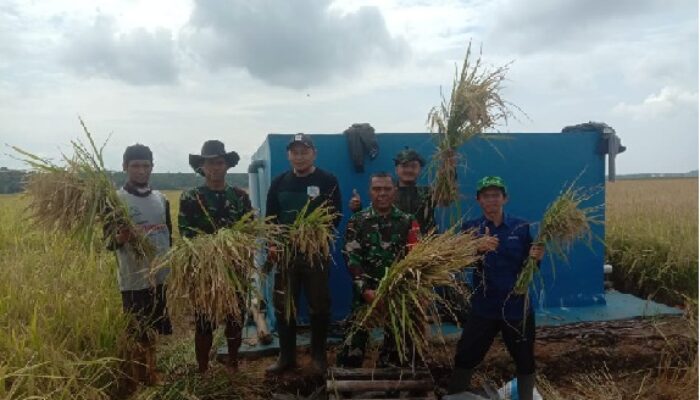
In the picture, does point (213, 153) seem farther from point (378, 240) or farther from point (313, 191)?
point (378, 240)

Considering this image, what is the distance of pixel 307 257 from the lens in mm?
3949

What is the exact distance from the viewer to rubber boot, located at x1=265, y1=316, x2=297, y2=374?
430 centimetres

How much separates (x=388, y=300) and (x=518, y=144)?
10.1 ft

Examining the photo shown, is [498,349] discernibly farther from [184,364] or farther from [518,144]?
[184,364]

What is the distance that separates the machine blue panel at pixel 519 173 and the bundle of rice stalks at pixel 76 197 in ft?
6.36

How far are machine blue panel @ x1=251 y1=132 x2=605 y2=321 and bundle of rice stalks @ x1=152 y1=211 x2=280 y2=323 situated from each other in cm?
198

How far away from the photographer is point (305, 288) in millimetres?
4191

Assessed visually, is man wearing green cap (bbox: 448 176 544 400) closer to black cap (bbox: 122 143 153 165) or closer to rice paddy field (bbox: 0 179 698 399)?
rice paddy field (bbox: 0 179 698 399)

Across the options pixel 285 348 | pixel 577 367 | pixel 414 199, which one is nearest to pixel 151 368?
pixel 285 348

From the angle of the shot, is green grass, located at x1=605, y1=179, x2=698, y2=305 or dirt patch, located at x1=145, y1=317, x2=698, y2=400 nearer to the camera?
dirt patch, located at x1=145, y1=317, x2=698, y2=400

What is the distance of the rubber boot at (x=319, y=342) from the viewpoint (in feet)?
14.0

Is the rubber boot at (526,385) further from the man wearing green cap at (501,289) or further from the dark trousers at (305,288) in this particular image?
the dark trousers at (305,288)

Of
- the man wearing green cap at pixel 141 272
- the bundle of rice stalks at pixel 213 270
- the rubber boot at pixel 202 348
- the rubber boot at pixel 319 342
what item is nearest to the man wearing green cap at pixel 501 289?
the rubber boot at pixel 319 342

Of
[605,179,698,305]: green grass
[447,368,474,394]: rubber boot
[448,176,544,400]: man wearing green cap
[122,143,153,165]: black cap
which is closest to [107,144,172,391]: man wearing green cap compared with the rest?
[122,143,153,165]: black cap
